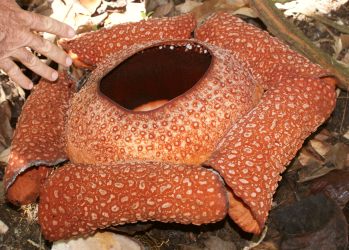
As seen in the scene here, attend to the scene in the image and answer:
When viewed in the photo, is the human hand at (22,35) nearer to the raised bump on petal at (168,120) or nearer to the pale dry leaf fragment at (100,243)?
the raised bump on petal at (168,120)

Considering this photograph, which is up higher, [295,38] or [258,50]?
[258,50]

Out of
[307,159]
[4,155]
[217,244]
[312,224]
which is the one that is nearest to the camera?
[312,224]

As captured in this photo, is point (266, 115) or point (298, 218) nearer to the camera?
point (266, 115)

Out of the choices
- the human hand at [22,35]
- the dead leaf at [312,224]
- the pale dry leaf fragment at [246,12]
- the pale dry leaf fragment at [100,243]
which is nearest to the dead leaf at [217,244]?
the dead leaf at [312,224]

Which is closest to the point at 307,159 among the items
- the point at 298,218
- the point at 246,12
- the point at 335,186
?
the point at 335,186

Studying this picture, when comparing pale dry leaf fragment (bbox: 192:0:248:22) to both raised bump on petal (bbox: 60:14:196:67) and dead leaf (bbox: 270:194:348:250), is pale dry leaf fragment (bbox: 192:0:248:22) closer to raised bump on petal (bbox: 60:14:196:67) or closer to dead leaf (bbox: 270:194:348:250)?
raised bump on petal (bbox: 60:14:196:67)

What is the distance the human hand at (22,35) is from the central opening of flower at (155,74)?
0.88 ft

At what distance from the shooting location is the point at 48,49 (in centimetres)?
260

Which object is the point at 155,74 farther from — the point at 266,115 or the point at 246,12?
the point at 246,12

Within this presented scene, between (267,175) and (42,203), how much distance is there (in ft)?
2.75

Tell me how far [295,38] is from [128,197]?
1363 mm

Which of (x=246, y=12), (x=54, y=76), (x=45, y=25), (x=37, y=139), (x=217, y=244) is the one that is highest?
(x=45, y=25)

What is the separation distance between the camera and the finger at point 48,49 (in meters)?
2.52

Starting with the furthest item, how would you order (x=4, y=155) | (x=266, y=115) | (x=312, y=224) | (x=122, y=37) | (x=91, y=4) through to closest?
1. (x=91, y=4)
2. (x=4, y=155)
3. (x=122, y=37)
4. (x=312, y=224)
5. (x=266, y=115)
